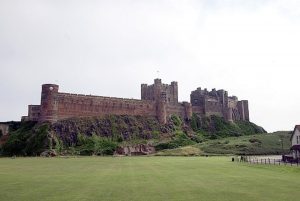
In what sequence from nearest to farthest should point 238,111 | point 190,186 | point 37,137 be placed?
point 190,186
point 37,137
point 238,111

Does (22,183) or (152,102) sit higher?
(152,102)

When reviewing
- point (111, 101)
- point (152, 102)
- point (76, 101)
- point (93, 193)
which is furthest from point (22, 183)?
point (152, 102)

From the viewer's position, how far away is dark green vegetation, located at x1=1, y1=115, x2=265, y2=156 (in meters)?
103

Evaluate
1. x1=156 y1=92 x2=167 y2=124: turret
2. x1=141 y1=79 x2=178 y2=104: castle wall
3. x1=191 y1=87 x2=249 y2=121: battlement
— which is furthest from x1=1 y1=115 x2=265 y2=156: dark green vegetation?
x1=191 y1=87 x2=249 y2=121: battlement

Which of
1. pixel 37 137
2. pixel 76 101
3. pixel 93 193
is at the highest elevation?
pixel 76 101

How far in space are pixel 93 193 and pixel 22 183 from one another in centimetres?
787

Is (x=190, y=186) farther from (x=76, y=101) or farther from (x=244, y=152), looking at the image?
(x=76, y=101)

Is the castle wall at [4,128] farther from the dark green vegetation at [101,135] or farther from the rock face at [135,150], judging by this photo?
the rock face at [135,150]

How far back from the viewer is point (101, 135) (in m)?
118

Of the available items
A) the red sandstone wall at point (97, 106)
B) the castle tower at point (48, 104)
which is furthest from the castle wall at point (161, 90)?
the castle tower at point (48, 104)

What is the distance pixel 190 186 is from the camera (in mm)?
23172

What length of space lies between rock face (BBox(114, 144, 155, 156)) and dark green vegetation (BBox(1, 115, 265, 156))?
7.84 feet

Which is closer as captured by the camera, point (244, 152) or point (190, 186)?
point (190, 186)

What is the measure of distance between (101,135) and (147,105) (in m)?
26.4
